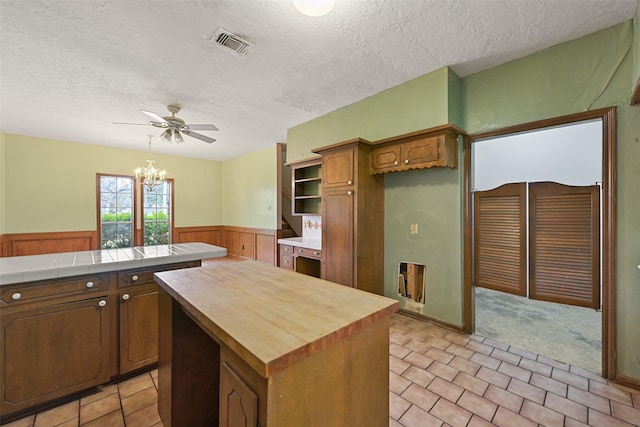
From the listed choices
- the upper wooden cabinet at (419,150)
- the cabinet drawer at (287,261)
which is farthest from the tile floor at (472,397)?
the cabinet drawer at (287,261)

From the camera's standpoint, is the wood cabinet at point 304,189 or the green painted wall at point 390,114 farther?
the wood cabinet at point 304,189

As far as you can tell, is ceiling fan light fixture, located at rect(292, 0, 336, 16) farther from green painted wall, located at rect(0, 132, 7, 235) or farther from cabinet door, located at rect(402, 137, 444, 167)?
green painted wall, located at rect(0, 132, 7, 235)

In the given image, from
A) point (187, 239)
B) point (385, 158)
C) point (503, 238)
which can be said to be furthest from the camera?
point (187, 239)

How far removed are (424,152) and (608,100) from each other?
4.57ft

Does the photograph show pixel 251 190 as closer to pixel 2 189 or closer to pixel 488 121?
pixel 2 189

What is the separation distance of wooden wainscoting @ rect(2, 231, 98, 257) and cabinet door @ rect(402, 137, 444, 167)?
6715 mm

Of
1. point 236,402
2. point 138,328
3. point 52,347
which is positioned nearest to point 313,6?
point 236,402

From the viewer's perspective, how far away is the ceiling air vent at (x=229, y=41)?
2.15 meters

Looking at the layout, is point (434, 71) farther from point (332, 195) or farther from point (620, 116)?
point (332, 195)

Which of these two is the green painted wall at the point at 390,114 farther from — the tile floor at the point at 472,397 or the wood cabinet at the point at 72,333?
→ the wood cabinet at the point at 72,333

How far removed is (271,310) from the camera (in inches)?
41.4

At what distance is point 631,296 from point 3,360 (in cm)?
427

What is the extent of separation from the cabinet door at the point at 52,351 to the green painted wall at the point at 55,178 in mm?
5161

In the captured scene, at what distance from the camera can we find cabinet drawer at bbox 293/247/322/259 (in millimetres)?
3701
